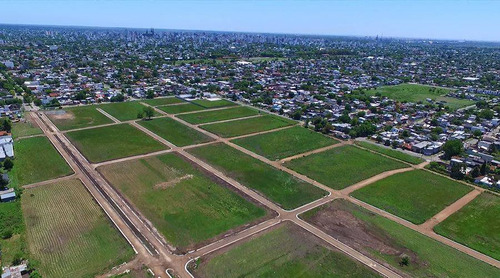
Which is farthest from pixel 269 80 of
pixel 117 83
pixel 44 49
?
pixel 44 49

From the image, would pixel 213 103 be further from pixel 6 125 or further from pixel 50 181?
pixel 50 181

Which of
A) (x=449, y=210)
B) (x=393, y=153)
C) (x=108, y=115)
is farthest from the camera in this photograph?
(x=108, y=115)

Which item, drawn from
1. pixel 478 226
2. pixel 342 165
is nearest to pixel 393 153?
pixel 342 165

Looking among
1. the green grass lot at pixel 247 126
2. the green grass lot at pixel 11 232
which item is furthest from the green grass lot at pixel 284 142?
the green grass lot at pixel 11 232

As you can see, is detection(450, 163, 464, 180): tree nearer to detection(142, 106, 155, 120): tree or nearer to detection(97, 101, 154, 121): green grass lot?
detection(142, 106, 155, 120): tree

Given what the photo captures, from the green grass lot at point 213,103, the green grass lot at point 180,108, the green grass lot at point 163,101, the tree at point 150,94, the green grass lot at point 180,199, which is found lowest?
the green grass lot at point 180,199

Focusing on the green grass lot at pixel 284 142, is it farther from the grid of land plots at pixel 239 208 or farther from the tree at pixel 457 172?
the tree at pixel 457 172
